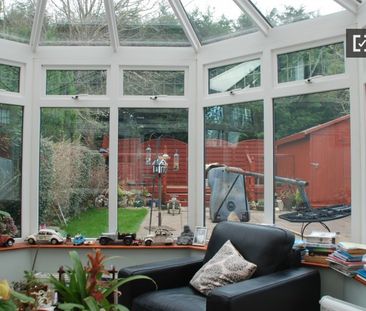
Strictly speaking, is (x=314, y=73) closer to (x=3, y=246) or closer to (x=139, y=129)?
(x=139, y=129)

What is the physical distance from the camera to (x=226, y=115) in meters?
4.31

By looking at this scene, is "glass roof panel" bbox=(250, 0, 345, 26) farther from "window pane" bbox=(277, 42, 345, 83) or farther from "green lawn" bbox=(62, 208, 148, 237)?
"green lawn" bbox=(62, 208, 148, 237)

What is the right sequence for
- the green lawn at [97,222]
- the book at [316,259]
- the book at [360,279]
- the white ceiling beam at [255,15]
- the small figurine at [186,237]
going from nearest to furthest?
the book at [360,279] < the book at [316,259] < the white ceiling beam at [255,15] < the small figurine at [186,237] < the green lawn at [97,222]

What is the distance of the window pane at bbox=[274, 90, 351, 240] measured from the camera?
11.5 ft

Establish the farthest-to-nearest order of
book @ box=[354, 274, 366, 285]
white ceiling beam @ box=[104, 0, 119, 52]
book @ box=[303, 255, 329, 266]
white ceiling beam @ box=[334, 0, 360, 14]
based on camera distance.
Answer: white ceiling beam @ box=[104, 0, 119, 52]
white ceiling beam @ box=[334, 0, 360, 14]
book @ box=[303, 255, 329, 266]
book @ box=[354, 274, 366, 285]

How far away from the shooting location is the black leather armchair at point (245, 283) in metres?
2.61

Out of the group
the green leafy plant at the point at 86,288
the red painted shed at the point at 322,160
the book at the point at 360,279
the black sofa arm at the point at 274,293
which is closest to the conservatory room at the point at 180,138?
the red painted shed at the point at 322,160

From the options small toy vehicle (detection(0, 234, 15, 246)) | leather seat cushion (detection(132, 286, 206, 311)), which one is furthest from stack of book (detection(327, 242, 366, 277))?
small toy vehicle (detection(0, 234, 15, 246))

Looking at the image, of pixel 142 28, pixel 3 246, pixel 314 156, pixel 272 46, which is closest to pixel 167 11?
pixel 142 28

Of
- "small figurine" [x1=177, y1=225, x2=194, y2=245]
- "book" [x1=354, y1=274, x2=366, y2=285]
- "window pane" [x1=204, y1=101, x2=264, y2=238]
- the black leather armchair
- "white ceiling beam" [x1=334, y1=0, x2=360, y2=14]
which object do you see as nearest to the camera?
the black leather armchair

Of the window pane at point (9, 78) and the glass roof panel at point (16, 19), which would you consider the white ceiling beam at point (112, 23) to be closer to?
the glass roof panel at point (16, 19)

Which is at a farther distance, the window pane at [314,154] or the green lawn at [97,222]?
the green lawn at [97,222]

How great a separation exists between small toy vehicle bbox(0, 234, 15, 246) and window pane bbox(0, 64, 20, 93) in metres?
1.54

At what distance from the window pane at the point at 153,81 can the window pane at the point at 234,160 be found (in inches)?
18.1
